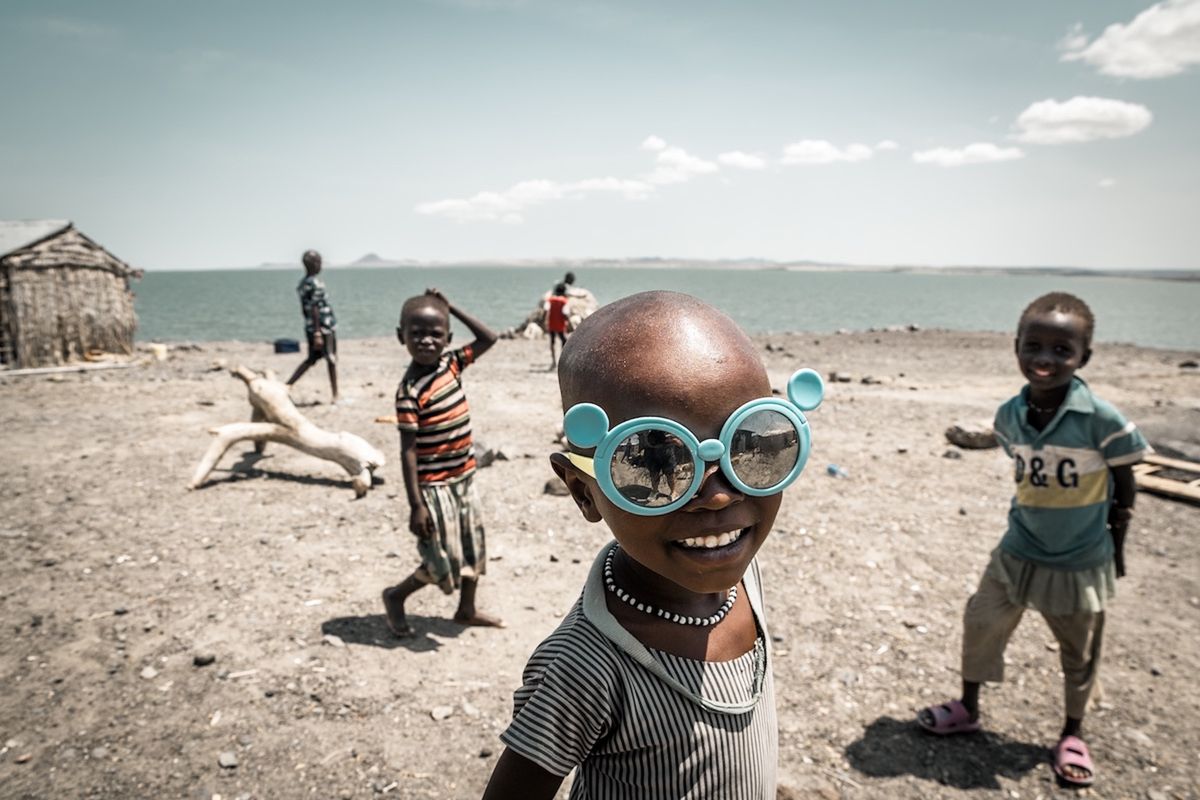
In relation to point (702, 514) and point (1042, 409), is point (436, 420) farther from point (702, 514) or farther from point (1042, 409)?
point (1042, 409)

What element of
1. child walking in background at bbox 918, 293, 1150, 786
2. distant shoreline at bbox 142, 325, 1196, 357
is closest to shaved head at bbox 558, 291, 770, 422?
child walking in background at bbox 918, 293, 1150, 786

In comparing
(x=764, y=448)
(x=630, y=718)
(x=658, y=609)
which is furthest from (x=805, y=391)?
(x=630, y=718)

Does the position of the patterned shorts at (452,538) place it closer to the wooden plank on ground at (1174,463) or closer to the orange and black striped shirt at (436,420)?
the orange and black striped shirt at (436,420)

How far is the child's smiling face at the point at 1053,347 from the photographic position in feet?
10.0

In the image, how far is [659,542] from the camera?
1.38m

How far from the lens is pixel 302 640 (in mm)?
4301

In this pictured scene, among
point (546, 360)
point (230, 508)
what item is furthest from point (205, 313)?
point (230, 508)

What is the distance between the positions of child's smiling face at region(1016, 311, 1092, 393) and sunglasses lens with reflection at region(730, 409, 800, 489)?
88.8 inches

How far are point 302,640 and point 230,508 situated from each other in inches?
114

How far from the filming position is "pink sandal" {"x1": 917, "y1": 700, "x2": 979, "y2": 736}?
3.51 meters

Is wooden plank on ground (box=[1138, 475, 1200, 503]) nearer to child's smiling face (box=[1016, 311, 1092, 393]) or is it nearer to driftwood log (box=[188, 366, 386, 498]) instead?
child's smiling face (box=[1016, 311, 1092, 393])

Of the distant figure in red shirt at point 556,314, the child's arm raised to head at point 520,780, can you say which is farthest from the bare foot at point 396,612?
the distant figure in red shirt at point 556,314

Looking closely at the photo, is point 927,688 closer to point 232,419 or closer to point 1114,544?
point 1114,544

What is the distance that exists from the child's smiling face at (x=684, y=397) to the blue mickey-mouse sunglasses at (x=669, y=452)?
0.11ft
